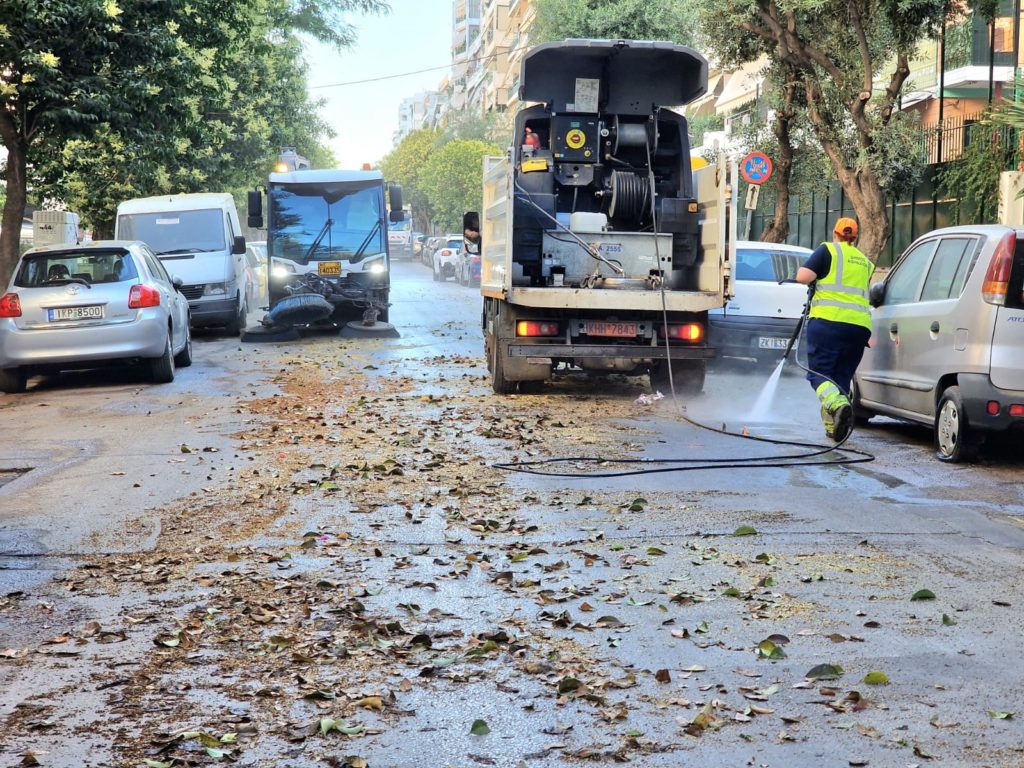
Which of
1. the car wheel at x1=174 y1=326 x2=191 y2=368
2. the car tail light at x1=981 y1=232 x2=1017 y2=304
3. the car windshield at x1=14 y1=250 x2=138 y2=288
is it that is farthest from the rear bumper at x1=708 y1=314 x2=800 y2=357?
the car wheel at x1=174 y1=326 x2=191 y2=368

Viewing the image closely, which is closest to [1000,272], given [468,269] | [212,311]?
[212,311]

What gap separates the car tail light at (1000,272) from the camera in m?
9.74

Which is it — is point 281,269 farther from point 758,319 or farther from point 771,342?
point 771,342

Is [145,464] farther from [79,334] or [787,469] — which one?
[79,334]

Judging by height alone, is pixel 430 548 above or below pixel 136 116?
below

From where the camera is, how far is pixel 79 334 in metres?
15.5

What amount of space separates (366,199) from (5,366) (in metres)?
10.2

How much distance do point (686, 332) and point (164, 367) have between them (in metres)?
6.40

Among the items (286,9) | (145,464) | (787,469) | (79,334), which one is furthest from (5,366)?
(286,9)

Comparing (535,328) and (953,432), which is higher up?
(535,328)

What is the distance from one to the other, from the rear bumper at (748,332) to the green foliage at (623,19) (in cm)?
2677

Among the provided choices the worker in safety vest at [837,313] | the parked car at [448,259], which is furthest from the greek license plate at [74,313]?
the parked car at [448,259]

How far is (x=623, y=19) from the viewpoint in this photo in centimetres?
4253

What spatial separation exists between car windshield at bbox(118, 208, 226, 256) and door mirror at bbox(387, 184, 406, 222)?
10.0 ft
